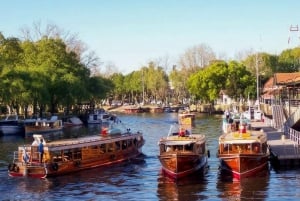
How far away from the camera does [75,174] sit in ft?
146

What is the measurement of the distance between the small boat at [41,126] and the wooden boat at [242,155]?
4485cm

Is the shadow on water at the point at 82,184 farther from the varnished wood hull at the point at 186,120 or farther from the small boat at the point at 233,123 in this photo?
the varnished wood hull at the point at 186,120

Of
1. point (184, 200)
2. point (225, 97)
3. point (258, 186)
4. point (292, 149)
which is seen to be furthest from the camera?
point (225, 97)

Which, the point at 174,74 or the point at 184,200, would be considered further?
the point at 174,74

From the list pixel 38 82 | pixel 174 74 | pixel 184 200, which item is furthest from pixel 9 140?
pixel 174 74

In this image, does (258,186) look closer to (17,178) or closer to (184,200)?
(184,200)

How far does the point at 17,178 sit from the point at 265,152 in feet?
62.0

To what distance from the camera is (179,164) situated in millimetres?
39438

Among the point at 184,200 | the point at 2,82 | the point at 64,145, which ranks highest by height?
the point at 2,82

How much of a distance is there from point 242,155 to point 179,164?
4481 mm

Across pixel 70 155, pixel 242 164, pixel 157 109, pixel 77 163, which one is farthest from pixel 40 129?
pixel 157 109

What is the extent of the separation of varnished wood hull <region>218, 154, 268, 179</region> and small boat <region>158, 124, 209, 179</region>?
2054 millimetres

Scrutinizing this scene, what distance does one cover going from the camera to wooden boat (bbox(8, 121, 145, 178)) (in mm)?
42906

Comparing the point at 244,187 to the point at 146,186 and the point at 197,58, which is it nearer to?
the point at 146,186
